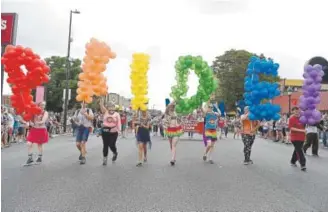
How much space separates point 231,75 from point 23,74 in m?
56.0

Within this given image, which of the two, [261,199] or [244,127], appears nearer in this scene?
[261,199]

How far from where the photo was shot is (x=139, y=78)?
1376 cm

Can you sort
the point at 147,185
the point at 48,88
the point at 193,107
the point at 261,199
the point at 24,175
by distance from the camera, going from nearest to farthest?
the point at 261,199
the point at 147,185
the point at 24,175
the point at 193,107
the point at 48,88

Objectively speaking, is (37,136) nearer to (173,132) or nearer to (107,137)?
(107,137)

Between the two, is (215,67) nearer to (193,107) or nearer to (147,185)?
(193,107)

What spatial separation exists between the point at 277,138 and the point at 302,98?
50.1 feet

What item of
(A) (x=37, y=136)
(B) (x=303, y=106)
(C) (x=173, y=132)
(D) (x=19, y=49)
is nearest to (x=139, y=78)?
(C) (x=173, y=132)

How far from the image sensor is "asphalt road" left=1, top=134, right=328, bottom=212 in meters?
6.61

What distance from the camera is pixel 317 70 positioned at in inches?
509

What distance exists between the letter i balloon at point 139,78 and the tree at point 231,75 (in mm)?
49588

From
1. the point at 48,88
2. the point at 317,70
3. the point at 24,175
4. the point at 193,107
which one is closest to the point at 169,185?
the point at 24,175

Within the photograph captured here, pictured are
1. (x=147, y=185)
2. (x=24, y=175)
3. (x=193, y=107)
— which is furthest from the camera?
(x=193, y=107)

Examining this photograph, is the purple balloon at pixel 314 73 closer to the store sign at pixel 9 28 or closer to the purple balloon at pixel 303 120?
the purple balloon at pixel 303 120

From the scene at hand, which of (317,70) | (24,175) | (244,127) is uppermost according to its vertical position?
(317,70)
